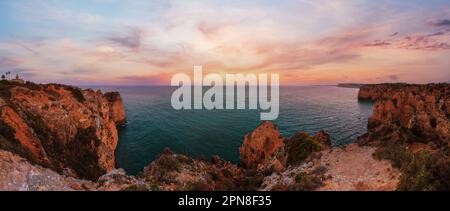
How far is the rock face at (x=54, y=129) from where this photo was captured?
27031 millimetres

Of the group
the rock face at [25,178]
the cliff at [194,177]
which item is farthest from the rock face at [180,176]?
the rock face at [25,178]

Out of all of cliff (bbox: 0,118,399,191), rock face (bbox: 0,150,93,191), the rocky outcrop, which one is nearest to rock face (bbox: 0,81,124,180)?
rock face (bbox: 0,150,93,191)

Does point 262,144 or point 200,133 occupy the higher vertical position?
point 262,144

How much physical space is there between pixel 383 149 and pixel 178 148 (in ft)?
181

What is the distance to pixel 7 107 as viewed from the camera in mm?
28938

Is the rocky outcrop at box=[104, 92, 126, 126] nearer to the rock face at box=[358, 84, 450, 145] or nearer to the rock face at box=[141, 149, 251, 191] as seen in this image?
the rock face at box=[141, 149, 251, 191]

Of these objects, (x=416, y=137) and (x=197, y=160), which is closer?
(x=197, y=160)

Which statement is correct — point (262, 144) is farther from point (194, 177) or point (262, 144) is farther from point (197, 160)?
point (194, 177)

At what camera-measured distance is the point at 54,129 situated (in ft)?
123

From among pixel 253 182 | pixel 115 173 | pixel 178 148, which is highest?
pixel 115 173

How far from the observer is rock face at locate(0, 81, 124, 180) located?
27.0m

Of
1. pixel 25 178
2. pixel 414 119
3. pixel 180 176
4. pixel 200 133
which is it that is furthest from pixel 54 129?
pixel 414 119
